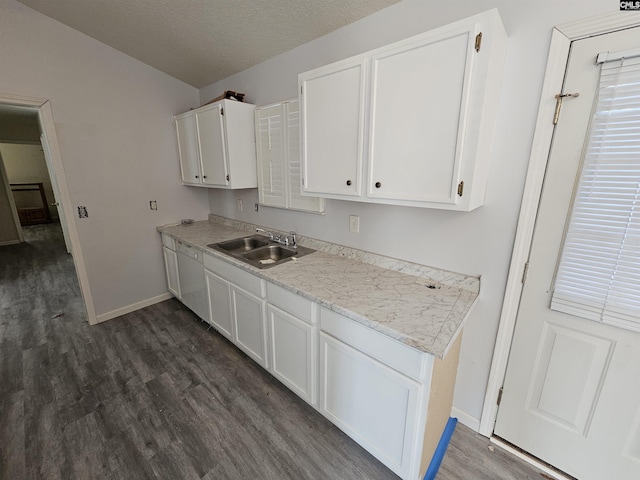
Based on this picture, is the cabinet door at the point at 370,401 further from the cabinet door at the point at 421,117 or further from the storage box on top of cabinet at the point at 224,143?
the storage box on top of cabinet at the point at 224,143

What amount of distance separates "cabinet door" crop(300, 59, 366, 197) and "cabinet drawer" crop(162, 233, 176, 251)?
1930 millimetres

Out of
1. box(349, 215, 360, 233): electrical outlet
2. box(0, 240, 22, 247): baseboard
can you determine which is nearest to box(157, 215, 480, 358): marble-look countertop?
box(349, 215, 360, 233): electrical outlet

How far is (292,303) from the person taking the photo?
164cm

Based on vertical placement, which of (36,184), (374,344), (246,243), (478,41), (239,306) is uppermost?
(478,41)

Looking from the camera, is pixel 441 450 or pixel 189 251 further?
pixel 189 251

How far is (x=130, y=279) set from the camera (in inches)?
119

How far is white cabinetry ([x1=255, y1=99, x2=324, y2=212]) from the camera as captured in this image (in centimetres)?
216

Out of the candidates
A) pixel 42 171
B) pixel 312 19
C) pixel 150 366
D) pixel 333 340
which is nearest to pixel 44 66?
pixel 312 19

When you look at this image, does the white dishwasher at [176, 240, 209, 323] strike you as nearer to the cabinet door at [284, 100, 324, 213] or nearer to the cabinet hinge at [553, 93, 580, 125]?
the cabinet door at [284, 100, 324, 213]

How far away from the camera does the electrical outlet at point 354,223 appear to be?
6.40ft

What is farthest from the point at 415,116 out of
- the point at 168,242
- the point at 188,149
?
the point at 168,242

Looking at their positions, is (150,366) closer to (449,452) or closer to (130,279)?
(130,279)

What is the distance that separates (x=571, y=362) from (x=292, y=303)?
144 centimetres

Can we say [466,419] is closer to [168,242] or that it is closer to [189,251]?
[189,251]
